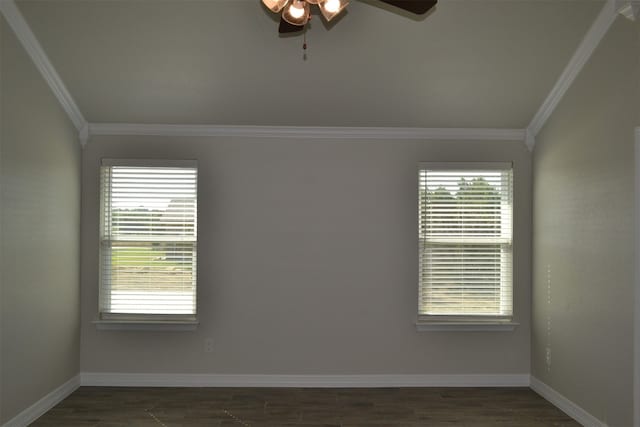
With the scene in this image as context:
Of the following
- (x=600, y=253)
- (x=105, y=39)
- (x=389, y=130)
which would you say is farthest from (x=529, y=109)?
(x=105, y=39)

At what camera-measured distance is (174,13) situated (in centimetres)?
419

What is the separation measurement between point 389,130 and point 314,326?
6.17 ft

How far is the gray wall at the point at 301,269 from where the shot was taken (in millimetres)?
5496

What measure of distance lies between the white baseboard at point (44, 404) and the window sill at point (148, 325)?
0.52m

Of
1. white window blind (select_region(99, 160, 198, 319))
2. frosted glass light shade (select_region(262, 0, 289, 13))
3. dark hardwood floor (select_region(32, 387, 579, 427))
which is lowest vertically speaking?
dark hardwood floor (select_region(32, 387, 579, 427))

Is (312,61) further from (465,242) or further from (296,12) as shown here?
(465,242)

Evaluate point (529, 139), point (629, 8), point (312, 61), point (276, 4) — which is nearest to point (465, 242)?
point (529, 139)

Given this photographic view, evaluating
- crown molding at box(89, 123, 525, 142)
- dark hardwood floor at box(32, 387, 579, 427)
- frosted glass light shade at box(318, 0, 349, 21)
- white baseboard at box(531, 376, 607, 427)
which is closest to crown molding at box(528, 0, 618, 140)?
crown molding at box(89, 123, 525, 142)

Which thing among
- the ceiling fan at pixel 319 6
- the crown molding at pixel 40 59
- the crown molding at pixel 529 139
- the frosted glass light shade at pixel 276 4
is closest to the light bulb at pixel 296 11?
the ceiling fan at pixel 319 6

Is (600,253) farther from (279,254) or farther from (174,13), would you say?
(174,13)

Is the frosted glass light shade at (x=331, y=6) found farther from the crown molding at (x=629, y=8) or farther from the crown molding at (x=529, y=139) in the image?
the crown molding at (x=529, y=139)

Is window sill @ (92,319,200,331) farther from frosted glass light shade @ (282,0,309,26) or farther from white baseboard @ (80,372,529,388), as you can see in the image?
frosted glass light shade @ (282,0,309,26)

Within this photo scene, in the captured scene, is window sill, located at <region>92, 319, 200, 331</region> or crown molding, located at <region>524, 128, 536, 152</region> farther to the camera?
crown molding, located at <region>524, 128, 536, 152</region>

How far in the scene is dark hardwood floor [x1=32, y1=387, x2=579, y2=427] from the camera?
14.9 ft
